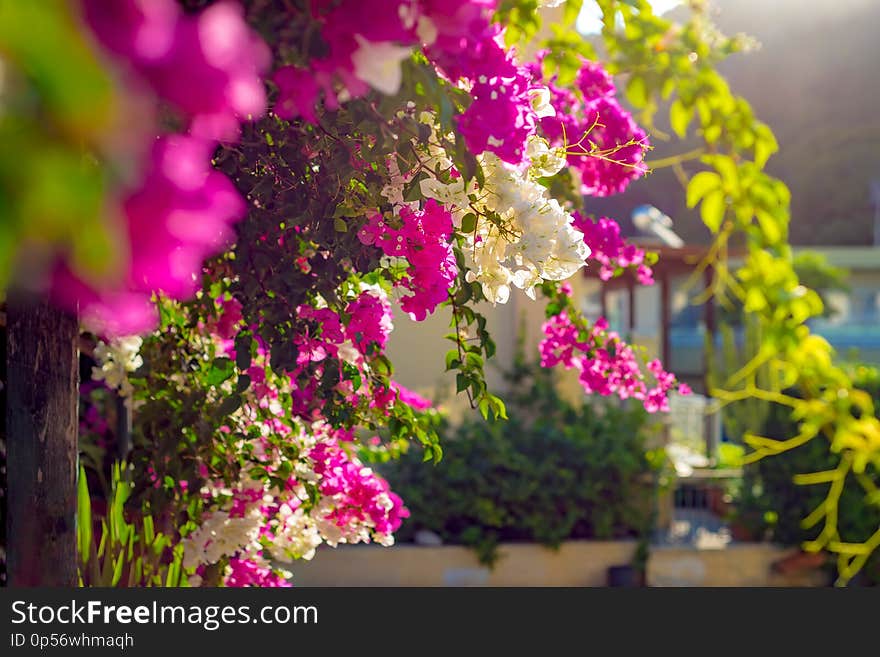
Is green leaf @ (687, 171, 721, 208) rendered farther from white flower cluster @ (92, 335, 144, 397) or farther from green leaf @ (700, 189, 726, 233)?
white flower cluster @ (92, 335, 144, 397)

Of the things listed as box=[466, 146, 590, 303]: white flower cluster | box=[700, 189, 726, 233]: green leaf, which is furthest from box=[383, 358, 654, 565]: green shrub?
box=[466, 146, 590, 303]: white flower cluster

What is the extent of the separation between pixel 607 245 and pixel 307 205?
1.10m

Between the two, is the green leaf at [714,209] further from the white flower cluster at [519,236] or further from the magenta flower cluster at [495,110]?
the magenta flower cluster at [495,110]

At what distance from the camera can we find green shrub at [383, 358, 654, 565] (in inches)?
241

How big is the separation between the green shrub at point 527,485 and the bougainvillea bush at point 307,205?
2.71 metres

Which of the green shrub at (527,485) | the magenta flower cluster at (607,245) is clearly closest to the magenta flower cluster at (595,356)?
the magenta flower cluster at (607,245)

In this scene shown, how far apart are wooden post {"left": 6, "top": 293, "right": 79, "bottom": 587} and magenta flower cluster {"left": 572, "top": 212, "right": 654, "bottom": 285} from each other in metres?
1.33

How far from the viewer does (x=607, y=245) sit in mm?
2617

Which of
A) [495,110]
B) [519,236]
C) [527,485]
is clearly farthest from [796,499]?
[495,110]

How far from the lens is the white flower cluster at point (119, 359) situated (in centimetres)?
276

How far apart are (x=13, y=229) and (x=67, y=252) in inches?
2.1

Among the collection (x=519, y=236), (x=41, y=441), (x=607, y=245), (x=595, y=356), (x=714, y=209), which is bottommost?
(x=41, y=441)

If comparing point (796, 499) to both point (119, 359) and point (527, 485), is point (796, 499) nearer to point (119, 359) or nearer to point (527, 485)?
point (527, 485)

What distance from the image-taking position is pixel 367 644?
199 cm
